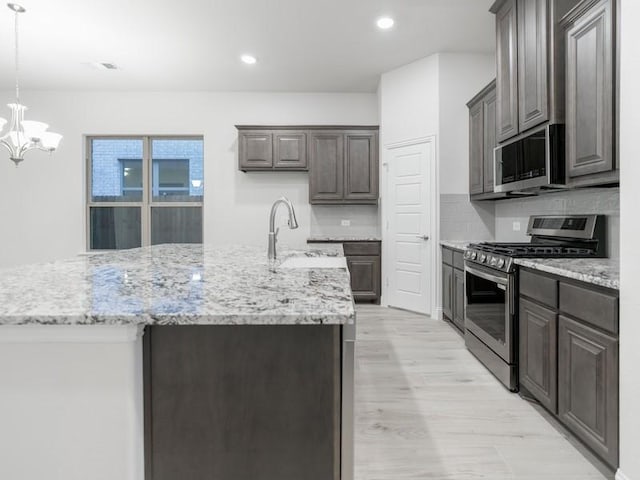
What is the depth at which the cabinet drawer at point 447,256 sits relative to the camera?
399 centimetres

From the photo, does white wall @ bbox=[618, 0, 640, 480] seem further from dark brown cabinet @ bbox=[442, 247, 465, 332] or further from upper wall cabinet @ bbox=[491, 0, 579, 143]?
dark brown cabinet @ bbox=[442, 247, 465, 332]

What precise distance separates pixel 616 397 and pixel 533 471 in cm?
50

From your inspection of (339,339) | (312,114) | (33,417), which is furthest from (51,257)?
(339,339)

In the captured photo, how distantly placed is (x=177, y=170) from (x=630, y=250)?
5746mm

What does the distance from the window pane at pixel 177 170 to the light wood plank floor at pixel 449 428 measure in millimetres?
3993

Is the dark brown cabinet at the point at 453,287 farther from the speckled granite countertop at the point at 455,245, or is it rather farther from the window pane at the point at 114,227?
the window pane at the point at 114,227

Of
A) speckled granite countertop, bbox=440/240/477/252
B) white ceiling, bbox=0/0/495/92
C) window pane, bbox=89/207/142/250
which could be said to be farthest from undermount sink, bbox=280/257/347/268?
window pane, bbox=89/207/142/250

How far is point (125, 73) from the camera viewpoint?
16.6ft

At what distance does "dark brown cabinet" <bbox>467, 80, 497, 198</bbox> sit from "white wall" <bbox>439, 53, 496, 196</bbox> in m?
0.12

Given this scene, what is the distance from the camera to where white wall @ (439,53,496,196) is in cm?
441

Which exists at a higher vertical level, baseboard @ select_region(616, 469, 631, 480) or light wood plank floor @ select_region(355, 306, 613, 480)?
baseboard @ select_region(616, 469, 631, 480)

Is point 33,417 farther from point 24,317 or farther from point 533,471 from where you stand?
point 533,471

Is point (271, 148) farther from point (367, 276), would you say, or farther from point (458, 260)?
point (458, 260)

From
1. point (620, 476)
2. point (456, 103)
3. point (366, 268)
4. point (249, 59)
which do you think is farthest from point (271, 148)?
point (620, 476)
